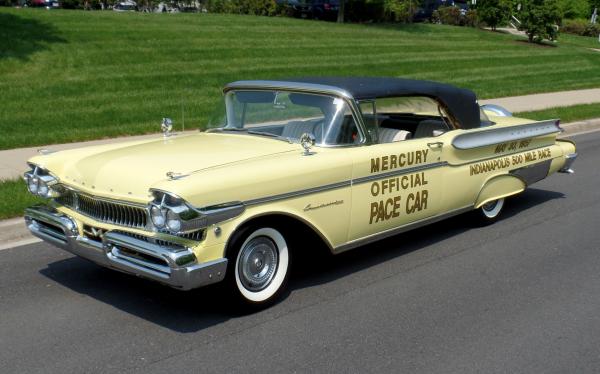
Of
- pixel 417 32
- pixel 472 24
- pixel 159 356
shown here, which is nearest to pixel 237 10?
pixel 417 32

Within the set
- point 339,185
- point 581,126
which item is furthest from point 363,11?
point 339,185

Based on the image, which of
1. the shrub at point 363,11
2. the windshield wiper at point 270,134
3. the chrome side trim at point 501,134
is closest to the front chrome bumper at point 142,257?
the windshield wiper at point 270,134

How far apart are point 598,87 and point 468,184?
18043 mm

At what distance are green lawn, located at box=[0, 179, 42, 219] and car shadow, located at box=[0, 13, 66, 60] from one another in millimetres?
9023

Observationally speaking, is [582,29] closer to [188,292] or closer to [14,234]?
[14,234]

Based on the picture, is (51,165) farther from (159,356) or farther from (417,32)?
(417,32)

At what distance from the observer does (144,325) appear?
470cm

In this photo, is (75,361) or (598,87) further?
(598,87)

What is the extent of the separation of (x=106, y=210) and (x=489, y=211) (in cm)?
412

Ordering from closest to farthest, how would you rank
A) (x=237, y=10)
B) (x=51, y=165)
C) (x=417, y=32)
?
(x=51, y=165) → (x=417, y=32) → (x=237, y=10)

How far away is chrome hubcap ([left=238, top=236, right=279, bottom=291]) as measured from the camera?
483 cm

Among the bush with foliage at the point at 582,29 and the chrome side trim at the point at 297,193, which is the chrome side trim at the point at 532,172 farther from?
the bush with foliage at the point at 582,29

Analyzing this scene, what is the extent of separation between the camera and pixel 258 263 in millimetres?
4957

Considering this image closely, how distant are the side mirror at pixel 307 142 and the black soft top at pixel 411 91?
62 cm
